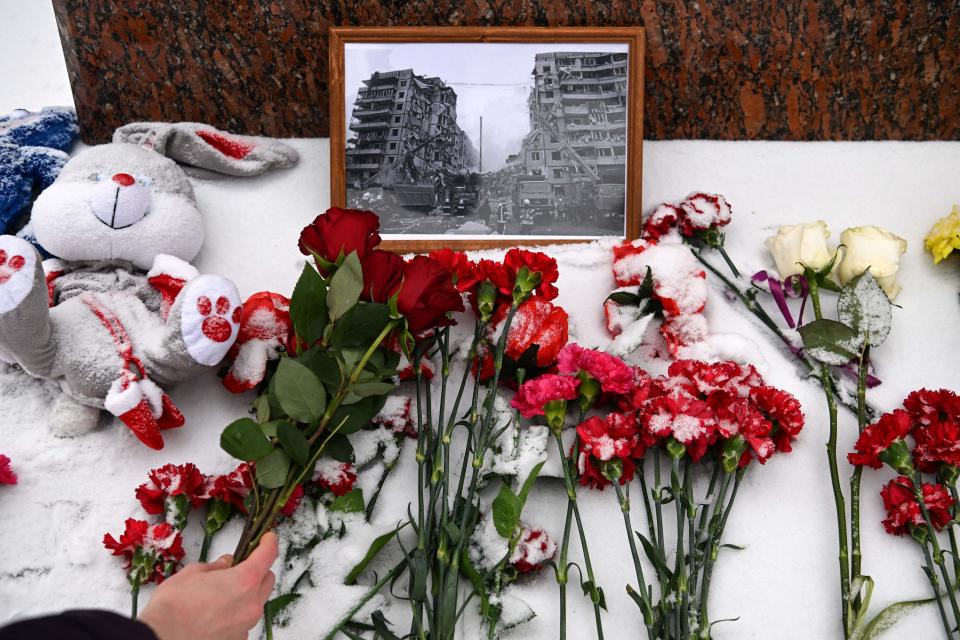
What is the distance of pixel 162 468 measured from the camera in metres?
0.87

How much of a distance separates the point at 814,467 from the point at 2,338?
38.0 inches

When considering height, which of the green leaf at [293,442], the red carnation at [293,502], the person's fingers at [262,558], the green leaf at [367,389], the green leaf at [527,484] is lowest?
the red carnation at [293,502]

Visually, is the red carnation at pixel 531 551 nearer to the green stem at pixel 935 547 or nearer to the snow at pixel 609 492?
the snow at pixel 609 492

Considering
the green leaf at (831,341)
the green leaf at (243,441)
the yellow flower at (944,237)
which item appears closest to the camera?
the green leaf at (243,441)

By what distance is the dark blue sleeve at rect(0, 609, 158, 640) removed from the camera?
1.51 feet

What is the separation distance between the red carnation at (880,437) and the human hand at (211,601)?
2.21 feet

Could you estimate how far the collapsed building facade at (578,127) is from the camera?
3.65 feet

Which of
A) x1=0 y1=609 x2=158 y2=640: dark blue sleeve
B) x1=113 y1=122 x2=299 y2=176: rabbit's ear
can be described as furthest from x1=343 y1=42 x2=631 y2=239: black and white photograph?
x1=0 y1=609 x2=158 y2=640: dark blue sleeve

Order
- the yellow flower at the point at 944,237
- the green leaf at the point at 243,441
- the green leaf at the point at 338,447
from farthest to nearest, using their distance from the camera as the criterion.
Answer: the yellow flower at the point at 944,237 < the green leaf at the point at 338,447 < the green leaf at the point at 243,441

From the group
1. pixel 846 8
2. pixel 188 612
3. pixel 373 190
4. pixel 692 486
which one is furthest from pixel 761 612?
pixel 846 8

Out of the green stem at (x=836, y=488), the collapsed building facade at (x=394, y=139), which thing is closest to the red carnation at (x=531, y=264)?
the collapsed building facade at (x=394, y=139)

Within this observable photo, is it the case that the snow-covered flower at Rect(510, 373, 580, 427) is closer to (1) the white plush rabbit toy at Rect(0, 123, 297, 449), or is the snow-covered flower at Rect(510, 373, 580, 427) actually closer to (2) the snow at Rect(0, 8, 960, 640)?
(2) the snow at Rect(0, 8, 960, 640)

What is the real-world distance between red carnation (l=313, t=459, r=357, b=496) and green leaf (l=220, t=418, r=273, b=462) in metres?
→ 0.16

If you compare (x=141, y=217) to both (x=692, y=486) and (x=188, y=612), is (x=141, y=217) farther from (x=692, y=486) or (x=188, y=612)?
(x=692, y=486)
